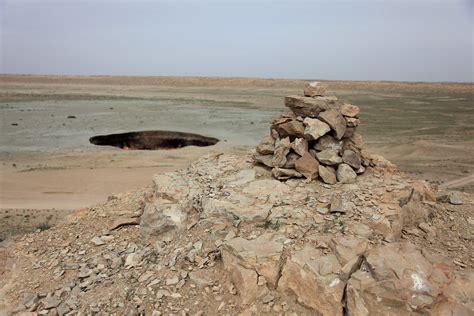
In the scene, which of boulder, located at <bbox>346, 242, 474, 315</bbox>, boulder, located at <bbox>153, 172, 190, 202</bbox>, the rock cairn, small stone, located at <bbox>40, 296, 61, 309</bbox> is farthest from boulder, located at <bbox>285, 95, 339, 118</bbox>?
small stone, located at <bbox>40, 296, 61, 309</bbox>

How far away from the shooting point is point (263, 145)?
355 inches

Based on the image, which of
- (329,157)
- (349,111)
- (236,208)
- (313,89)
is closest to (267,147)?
(329,157)

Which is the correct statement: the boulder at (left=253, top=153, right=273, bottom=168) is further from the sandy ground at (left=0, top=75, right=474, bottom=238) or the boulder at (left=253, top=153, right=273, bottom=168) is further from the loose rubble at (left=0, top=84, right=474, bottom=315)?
the sandy ground at (left=0, top=75, right=474, bottom=238)

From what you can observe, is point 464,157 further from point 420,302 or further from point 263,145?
point 420,302

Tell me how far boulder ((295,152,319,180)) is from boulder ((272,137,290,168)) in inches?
11.8

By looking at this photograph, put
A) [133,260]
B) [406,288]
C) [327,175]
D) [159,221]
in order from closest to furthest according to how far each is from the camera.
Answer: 1. [406,288]
2. [133,260]
3. [159,221]
4. [327,175]

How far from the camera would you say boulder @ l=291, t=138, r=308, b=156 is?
831 centimetres

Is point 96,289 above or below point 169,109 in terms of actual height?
below

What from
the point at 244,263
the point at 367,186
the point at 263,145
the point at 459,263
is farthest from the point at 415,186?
the point at 244,263

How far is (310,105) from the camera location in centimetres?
853

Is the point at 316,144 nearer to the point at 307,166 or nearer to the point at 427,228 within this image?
the point at 307,166

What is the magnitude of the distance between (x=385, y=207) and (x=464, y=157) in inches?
700

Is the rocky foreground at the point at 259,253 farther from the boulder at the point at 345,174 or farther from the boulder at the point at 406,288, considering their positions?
the boulder at the point at 345,174

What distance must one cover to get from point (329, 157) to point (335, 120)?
2.50 feet
